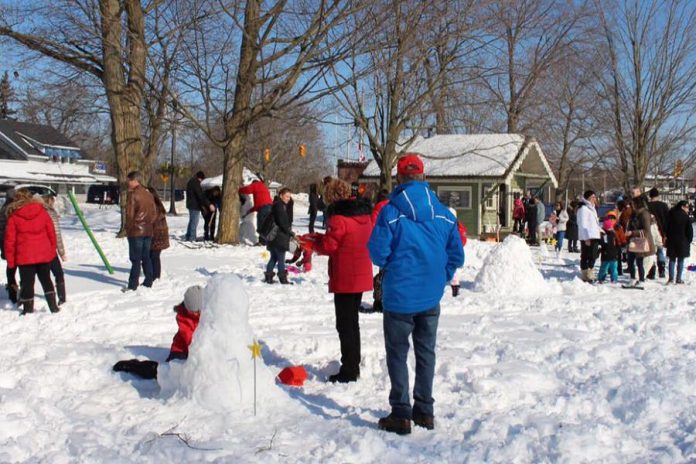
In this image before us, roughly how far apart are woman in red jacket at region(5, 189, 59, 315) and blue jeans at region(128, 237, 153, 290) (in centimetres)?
156

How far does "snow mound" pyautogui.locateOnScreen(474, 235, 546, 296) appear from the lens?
1098cm

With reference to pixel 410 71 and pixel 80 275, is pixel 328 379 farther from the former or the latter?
pixel 410 71

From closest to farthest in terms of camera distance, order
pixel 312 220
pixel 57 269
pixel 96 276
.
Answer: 1. pixel 57 269
2. pixel 96 276
3. pixel 312 220

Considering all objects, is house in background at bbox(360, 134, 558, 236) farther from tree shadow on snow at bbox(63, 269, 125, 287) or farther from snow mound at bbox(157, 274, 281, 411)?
snow mound at bbox(157, 274, 281, 411)

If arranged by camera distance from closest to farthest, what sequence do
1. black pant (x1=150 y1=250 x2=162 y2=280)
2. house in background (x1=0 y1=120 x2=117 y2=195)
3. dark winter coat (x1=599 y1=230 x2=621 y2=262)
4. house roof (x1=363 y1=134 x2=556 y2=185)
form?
black pant (x1=150 y1=250 x2=162 y2=280) → dark winter coat (x1=599 y1=230 x2=621 y2=262) → house roof (x1=363 y1=134 x2=556 y2=185) → house in background (x1=0 y1=120 x2=117 y2=195)

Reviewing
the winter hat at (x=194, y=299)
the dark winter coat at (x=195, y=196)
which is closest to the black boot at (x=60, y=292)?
the winter hat at (x=194, y=299)

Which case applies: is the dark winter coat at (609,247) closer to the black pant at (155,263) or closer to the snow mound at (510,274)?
the snow mound at (510,274)

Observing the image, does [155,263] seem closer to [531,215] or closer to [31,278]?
[31,278]

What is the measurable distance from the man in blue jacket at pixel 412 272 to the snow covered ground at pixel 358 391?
271mm

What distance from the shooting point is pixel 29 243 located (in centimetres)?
852

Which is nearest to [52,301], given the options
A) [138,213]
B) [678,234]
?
[138,213]

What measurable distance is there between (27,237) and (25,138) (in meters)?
56.4

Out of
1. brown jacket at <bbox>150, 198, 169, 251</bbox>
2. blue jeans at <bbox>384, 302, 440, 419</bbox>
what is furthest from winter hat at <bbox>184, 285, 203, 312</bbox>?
brown jacket at <bbox>150, 198, 169, 251</bbox>

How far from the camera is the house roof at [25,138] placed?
5766 centimetres
